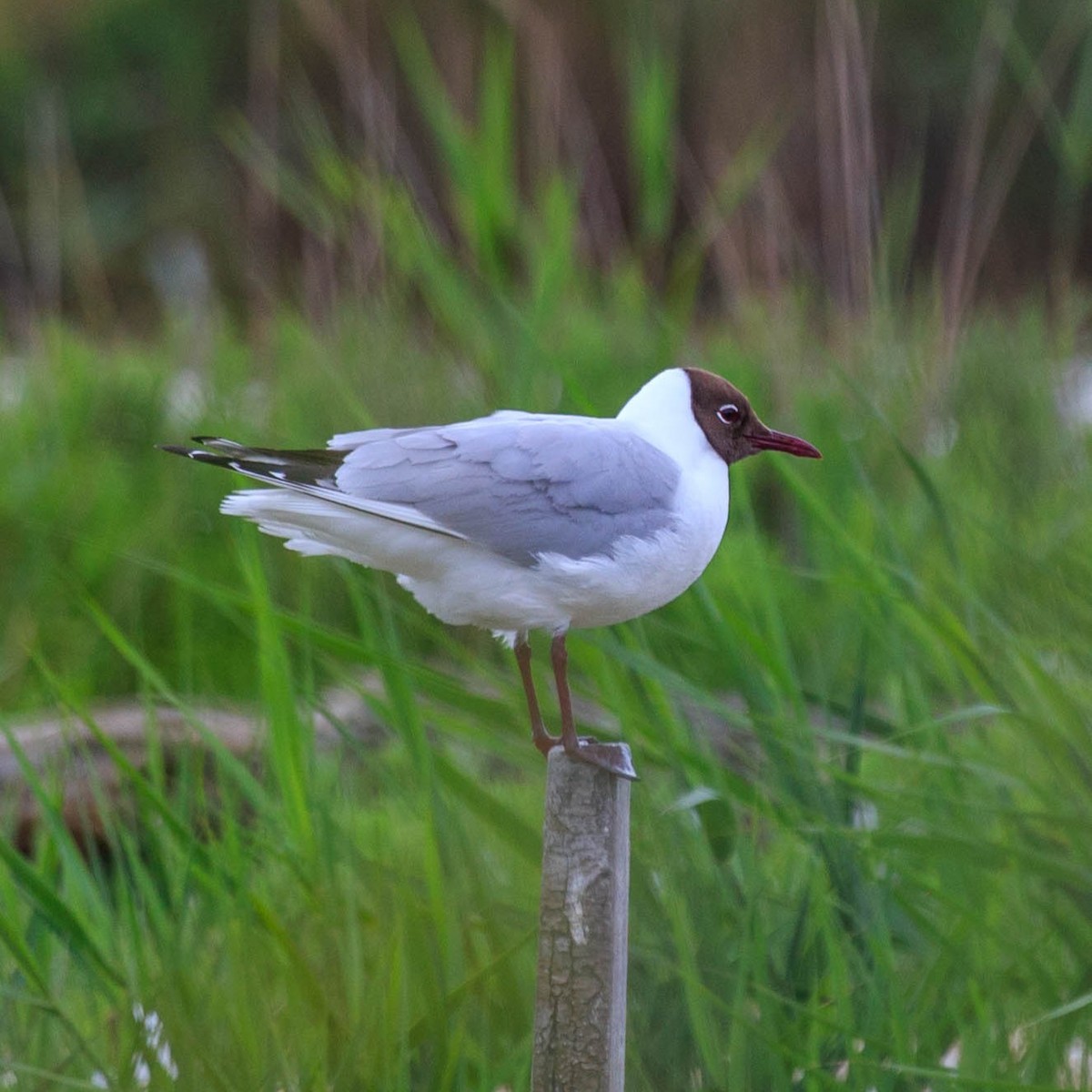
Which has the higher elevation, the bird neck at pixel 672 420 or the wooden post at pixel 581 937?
the bird neck at pixel 672 420

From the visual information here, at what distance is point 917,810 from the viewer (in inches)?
56.4

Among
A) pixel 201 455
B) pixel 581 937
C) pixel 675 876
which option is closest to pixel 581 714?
pixel 675 876

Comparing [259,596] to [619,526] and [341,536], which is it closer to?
[341,536]

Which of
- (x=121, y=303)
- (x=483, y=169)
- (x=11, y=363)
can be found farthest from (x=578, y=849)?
(x=121, y=303)

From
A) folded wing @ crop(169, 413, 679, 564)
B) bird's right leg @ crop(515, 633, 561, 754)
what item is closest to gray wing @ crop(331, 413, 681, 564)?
folded wing @ crop(169, 413, 679, 564)

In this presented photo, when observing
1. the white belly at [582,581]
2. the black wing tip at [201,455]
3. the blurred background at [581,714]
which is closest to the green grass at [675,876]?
the blurred background at [581,714]

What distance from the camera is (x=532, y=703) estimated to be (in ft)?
4.56

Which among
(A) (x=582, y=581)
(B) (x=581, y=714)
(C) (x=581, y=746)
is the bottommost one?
(B) (x=581, y=714)

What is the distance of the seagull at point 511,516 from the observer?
51.4 inches

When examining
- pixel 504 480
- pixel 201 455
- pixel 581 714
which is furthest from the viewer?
pixel 581 714

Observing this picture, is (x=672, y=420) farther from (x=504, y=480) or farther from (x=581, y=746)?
(x=581, y=746)

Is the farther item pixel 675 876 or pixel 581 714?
pixel 581 714

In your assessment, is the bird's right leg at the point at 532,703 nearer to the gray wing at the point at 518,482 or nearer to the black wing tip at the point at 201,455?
the gray wing at the point at 518,482

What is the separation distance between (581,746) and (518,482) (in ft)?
0.71
